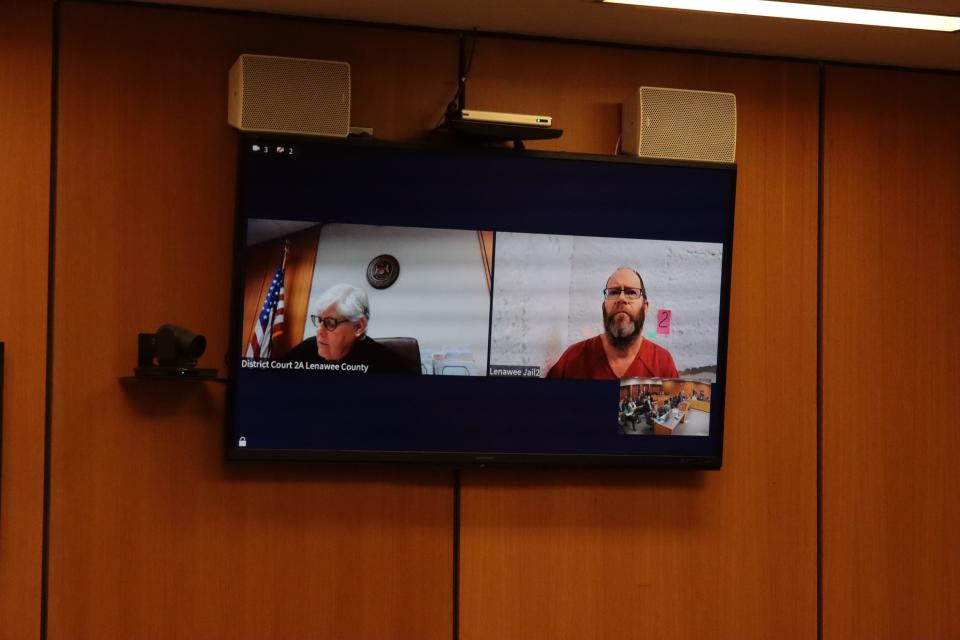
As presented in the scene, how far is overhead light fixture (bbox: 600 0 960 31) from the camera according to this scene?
3.59 metres

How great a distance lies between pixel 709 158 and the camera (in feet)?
13.1

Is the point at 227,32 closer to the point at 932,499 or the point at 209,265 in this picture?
the point at 209,265

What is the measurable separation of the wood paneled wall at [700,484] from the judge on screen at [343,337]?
62cm

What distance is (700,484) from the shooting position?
13.5ft

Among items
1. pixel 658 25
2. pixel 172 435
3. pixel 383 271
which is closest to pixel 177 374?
pixel 172 435

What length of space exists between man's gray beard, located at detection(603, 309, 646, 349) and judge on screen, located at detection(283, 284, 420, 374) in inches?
32.7

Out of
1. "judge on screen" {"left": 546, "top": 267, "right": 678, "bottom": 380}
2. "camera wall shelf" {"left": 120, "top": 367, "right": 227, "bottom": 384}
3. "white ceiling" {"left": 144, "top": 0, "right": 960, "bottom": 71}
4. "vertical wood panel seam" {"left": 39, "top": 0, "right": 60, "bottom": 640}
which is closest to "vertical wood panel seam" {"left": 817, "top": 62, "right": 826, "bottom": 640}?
"white ceiling" {"left": 144, "top": 0, "right": 960, "bottom": 71}

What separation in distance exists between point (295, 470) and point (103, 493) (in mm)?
668

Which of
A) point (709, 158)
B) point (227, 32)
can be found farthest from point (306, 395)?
point (709, 158)

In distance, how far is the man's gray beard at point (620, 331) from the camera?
12.8 feet

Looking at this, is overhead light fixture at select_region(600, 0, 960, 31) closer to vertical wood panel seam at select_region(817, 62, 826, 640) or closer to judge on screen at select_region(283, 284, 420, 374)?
vertical wood panel seam at select_region(817, 62, 826, 640)

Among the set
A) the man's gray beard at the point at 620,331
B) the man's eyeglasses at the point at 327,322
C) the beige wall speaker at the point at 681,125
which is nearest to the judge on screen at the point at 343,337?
the man's eyeglasses at the point at 327,322

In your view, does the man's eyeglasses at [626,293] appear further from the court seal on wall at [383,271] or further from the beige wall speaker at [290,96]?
the beige wall speaker at [290,96]

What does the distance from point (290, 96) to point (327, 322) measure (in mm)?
806
